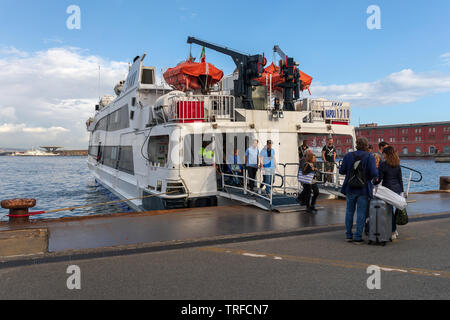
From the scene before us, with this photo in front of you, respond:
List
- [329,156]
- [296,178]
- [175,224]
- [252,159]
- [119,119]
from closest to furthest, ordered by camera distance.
Result: [175,224] < [252,159] < [329,156] < [296,178] < [119,119]

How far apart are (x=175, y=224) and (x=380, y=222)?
13.7 ft

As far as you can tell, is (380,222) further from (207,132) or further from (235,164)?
(207,132)

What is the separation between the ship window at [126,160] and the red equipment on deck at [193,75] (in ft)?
11.9

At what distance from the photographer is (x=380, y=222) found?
6414 millimetres

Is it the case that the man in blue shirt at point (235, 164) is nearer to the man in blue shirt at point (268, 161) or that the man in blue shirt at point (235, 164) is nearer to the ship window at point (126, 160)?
the man in blue shirt at point (268, 161)

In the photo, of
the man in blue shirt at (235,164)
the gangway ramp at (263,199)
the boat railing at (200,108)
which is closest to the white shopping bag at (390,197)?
the gangway ramp at (263,199)

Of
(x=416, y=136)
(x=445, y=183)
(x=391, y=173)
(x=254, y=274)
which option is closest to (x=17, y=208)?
(x=254, y=274)

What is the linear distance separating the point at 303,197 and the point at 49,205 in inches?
684

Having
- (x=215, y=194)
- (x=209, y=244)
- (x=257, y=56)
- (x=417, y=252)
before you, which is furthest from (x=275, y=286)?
(x=257, y=56)

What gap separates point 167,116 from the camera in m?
11.9

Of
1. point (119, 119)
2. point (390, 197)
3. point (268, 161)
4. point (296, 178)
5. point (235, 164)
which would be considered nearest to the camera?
point (390, 197)

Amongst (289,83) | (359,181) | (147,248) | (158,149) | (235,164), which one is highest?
(289,83)

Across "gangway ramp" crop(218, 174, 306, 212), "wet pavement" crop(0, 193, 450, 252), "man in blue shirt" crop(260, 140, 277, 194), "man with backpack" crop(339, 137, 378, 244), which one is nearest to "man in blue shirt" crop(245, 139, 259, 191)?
"man in blue shirt" crop(260, 140, 277, 194)

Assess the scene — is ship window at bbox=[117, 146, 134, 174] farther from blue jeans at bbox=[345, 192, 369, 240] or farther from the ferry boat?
blue jeans at bbox=[345, 192, 369, 240]
